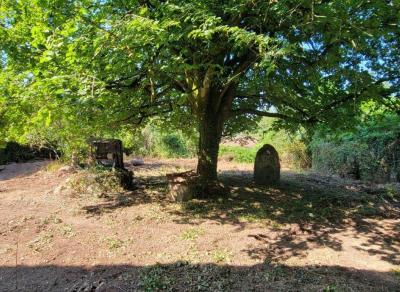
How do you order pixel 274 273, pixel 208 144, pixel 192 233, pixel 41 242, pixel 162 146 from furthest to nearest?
pixel 162 146 < pixel 208 144 < pixel 192 233 < pixel 41 242 < pixel 274 273

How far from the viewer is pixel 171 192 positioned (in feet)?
25.8

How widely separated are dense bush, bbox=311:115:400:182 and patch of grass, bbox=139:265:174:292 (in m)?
7.61

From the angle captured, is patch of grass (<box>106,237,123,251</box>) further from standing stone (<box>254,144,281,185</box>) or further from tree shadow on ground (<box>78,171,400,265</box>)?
standing stone (<box>254,144,281,185</box>)

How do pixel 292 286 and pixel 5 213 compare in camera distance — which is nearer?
pixel 292 286

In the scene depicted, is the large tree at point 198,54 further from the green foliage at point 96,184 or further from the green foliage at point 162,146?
the green foliage at point 162,146

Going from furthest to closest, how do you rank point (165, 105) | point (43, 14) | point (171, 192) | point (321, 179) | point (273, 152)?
point (321, 179)
point (273, 152)
point (165, 105)
point (171, 192)
point (43, 14)

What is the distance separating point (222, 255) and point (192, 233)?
92 cm

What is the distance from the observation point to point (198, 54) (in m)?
5.81

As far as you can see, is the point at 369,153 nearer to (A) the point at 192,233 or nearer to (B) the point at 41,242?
(A) the point at 192,233

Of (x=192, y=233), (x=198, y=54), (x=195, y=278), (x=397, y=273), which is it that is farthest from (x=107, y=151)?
(x=397, y=273)

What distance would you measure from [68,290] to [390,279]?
3.78 m

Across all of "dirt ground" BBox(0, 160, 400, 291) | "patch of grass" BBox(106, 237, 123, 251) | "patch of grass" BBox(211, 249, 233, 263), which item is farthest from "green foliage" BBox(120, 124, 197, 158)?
"patch of grass" BBox(211, 249, 233, 263)

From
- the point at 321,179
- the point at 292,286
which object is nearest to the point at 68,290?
the point at 292,286

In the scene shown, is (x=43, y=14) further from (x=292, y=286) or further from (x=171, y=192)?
(x=292, y=286)
